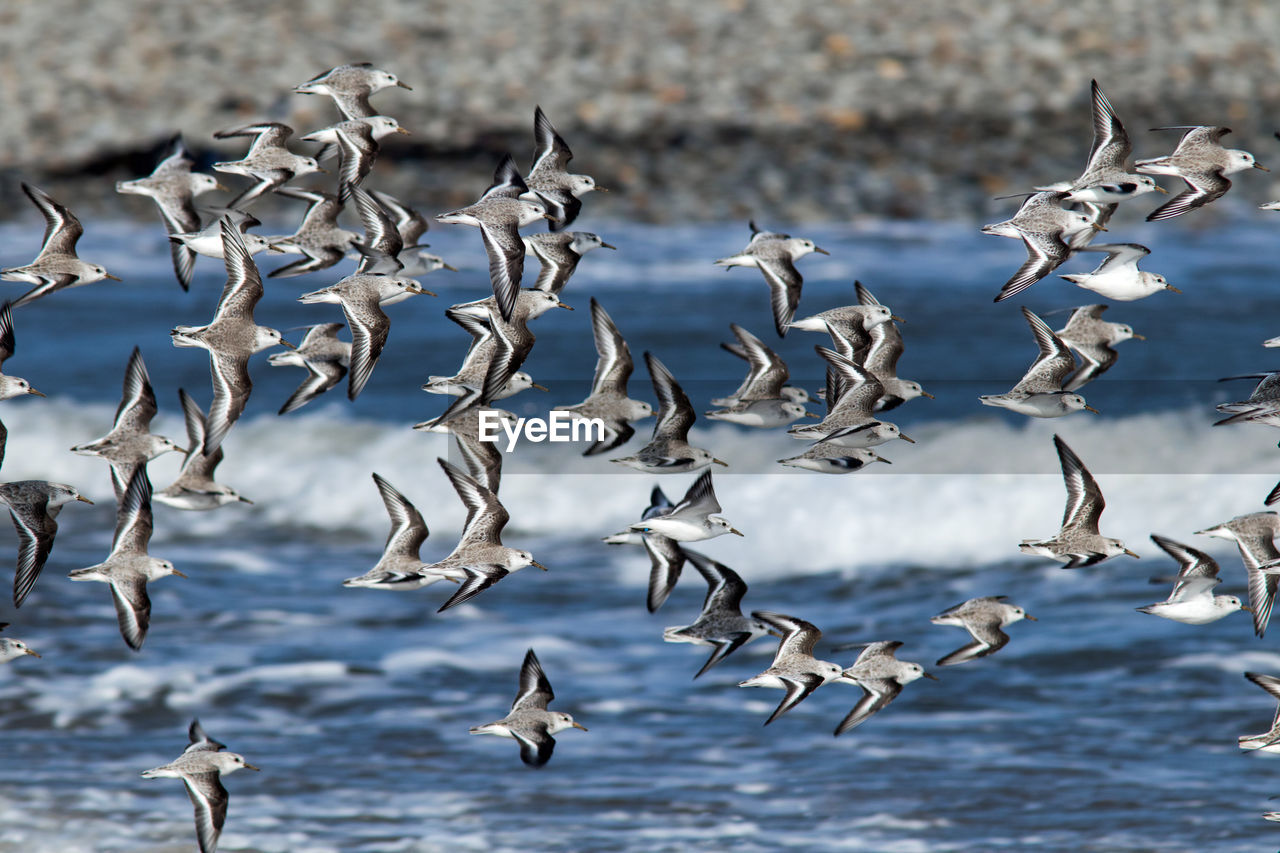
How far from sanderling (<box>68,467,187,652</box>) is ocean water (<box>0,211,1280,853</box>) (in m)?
2.30

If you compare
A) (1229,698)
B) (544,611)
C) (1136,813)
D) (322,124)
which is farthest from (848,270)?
(1136,813)

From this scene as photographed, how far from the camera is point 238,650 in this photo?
1112 centimetres

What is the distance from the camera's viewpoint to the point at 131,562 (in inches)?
256

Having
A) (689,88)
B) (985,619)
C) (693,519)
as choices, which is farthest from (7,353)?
(689,88)

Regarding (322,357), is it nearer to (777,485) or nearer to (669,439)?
(669,439)

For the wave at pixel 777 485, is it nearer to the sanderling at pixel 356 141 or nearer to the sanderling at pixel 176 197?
the sanderling at pixel 176 197

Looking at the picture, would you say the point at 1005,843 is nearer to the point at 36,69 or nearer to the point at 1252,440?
the point at 1252,440

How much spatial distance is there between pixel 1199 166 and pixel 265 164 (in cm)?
455

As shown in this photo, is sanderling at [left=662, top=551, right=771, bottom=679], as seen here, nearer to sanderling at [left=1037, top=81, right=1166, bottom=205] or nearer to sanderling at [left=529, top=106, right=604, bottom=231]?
sanderling at [left=529, top=106, right=604, bottom=231]

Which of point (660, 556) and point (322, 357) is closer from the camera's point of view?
point (660, 556)

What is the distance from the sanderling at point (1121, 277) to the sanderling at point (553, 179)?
7.97 feet

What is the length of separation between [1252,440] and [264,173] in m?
11.9

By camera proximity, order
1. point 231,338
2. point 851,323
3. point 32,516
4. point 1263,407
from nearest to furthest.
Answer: point 1263,407
point 32,516
point 231,338
point 851,323

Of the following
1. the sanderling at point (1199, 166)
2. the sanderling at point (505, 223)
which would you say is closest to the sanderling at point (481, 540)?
the sanderling at point (505, 223)
